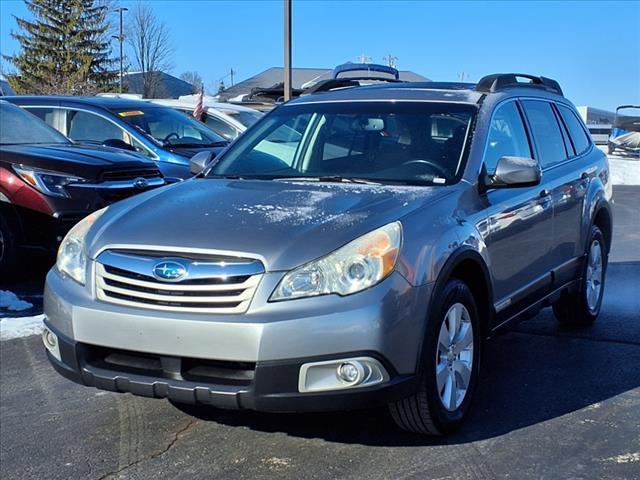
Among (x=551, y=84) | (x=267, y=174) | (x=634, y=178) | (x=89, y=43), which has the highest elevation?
(x=89, y=43)

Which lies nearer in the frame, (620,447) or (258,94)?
(620,447)

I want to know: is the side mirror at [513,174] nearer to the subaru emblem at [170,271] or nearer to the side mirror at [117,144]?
the subaru emblem at [170,271]

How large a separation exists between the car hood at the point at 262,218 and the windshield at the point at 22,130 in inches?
157

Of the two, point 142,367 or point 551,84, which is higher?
point 551,84

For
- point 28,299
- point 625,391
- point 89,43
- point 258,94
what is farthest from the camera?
point 89,43

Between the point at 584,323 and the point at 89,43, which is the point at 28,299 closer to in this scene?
the point at 584,323

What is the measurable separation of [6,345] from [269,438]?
8.24 ft

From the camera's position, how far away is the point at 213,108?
12781mm

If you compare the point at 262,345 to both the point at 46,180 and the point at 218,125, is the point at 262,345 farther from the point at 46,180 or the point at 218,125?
the point at 218,125

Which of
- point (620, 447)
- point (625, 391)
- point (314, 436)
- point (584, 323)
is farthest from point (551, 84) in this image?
point (314, 436)

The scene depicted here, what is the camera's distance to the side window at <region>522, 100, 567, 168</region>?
5.33m

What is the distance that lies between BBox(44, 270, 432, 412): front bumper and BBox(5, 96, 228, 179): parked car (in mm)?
5693

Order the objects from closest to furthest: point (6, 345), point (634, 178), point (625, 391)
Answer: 1. point (625, 391)
2. point (6, 345)
3. point (634, 178)

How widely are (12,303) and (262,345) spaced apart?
12.9 feet
